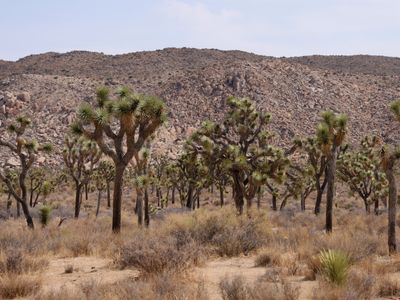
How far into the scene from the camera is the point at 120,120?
50.2ft

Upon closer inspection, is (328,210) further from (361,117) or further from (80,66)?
(80,66)

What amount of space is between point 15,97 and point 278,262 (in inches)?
2357

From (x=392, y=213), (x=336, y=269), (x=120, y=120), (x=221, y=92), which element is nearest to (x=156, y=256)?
(x=336, y=269)

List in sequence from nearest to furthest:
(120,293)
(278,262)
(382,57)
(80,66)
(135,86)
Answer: (120,293)
(278,262)
(135,86)
(80,66)
(382,57)

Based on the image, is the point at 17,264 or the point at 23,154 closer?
the point at 17,264

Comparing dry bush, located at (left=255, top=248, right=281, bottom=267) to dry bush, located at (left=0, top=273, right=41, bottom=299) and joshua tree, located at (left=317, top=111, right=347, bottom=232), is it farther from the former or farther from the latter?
joshua tree, located at (left=317, top=111, right=347, bottom=232)

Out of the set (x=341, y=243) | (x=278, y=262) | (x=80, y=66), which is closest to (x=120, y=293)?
(x=278, y=262)

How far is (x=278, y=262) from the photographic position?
11281 millimetres

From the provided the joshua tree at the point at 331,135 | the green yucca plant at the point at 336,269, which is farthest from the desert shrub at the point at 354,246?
the joshua tree at the point at 331,135

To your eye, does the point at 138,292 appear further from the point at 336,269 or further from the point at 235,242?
the point at 235,242

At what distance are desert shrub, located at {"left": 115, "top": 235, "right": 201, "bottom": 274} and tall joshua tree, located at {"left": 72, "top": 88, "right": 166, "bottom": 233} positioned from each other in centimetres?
454

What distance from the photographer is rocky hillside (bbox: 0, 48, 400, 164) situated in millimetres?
62969

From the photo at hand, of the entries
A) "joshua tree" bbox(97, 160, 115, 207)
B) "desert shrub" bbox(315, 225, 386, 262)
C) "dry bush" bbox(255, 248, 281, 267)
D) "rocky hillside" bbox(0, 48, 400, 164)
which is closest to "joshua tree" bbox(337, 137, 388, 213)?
"desert shrub" bbox(315, 225, 386, 262)

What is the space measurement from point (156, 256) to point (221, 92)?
58417mm
